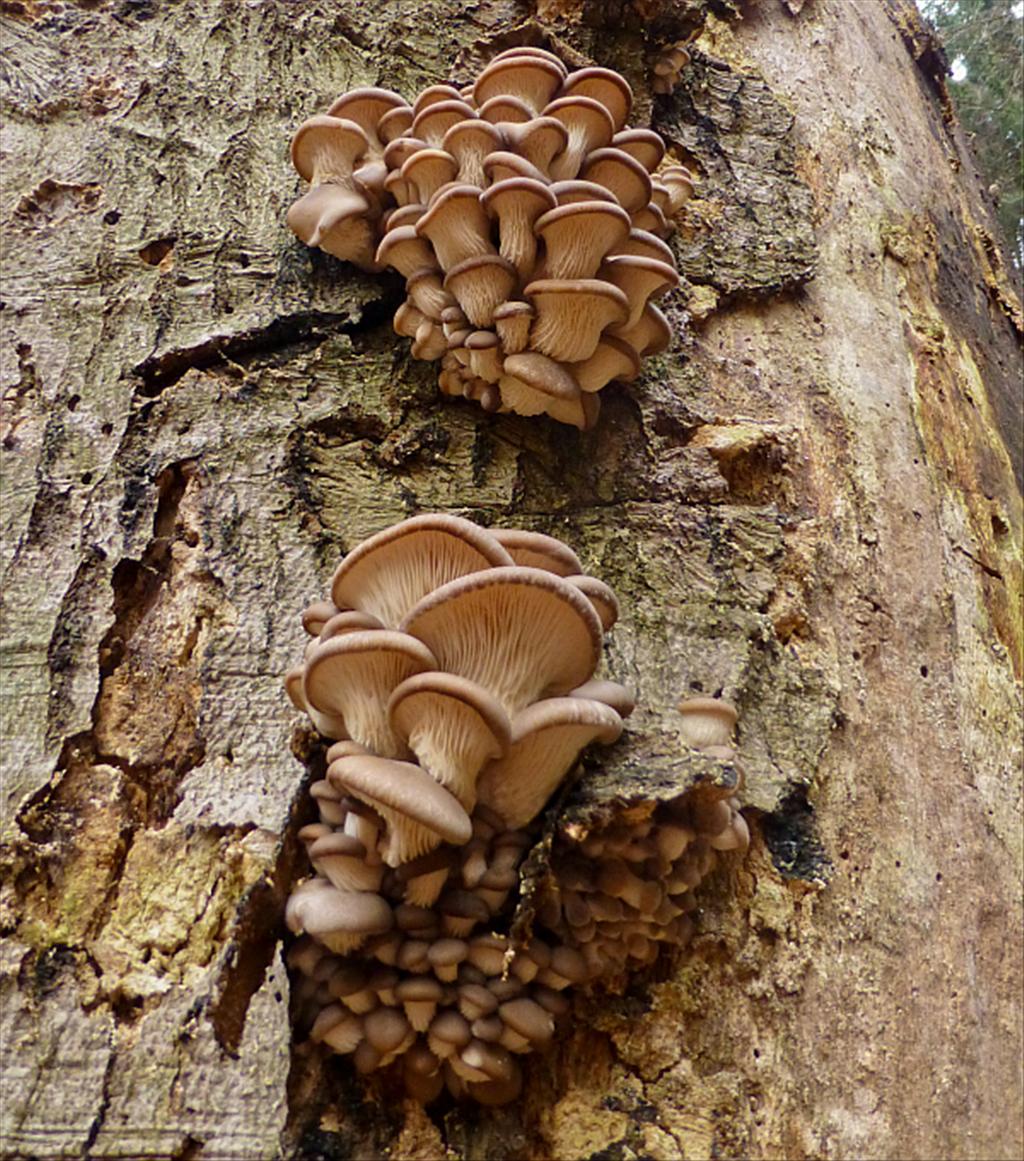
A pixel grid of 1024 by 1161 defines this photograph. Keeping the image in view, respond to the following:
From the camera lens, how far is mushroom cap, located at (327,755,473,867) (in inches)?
64.2

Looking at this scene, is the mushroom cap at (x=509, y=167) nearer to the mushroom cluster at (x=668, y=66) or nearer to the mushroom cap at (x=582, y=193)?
the mushroom cap at (x=582, y=193)

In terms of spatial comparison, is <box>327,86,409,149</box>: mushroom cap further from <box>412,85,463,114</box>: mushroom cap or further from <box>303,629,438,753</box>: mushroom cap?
<box>303,629,438,753</box>: mushroom cap

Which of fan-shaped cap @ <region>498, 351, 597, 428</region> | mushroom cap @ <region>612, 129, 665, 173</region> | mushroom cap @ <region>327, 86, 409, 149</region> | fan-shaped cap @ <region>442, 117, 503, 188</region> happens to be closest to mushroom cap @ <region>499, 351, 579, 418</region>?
fan-shaped cap @ <region>498, 351, 597, 428</region>

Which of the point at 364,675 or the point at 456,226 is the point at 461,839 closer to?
the point at 364,675

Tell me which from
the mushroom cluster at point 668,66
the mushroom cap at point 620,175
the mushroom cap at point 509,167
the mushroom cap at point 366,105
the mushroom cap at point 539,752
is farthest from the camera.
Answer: the mushroom cluster at point 668,66

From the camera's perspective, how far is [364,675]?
1789 mm

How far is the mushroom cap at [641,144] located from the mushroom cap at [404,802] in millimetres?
1834

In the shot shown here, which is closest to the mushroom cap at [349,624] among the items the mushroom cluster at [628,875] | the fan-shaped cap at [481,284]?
the mushroom cluster at [628,875]

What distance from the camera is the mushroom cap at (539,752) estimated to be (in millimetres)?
1733

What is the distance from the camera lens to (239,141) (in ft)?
10.2

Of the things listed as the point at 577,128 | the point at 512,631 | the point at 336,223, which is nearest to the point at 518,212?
the point at 577,128

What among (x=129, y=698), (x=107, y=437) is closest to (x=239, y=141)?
(x=107, y=437)

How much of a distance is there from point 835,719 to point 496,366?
3.79 ft

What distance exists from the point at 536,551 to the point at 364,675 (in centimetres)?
40
